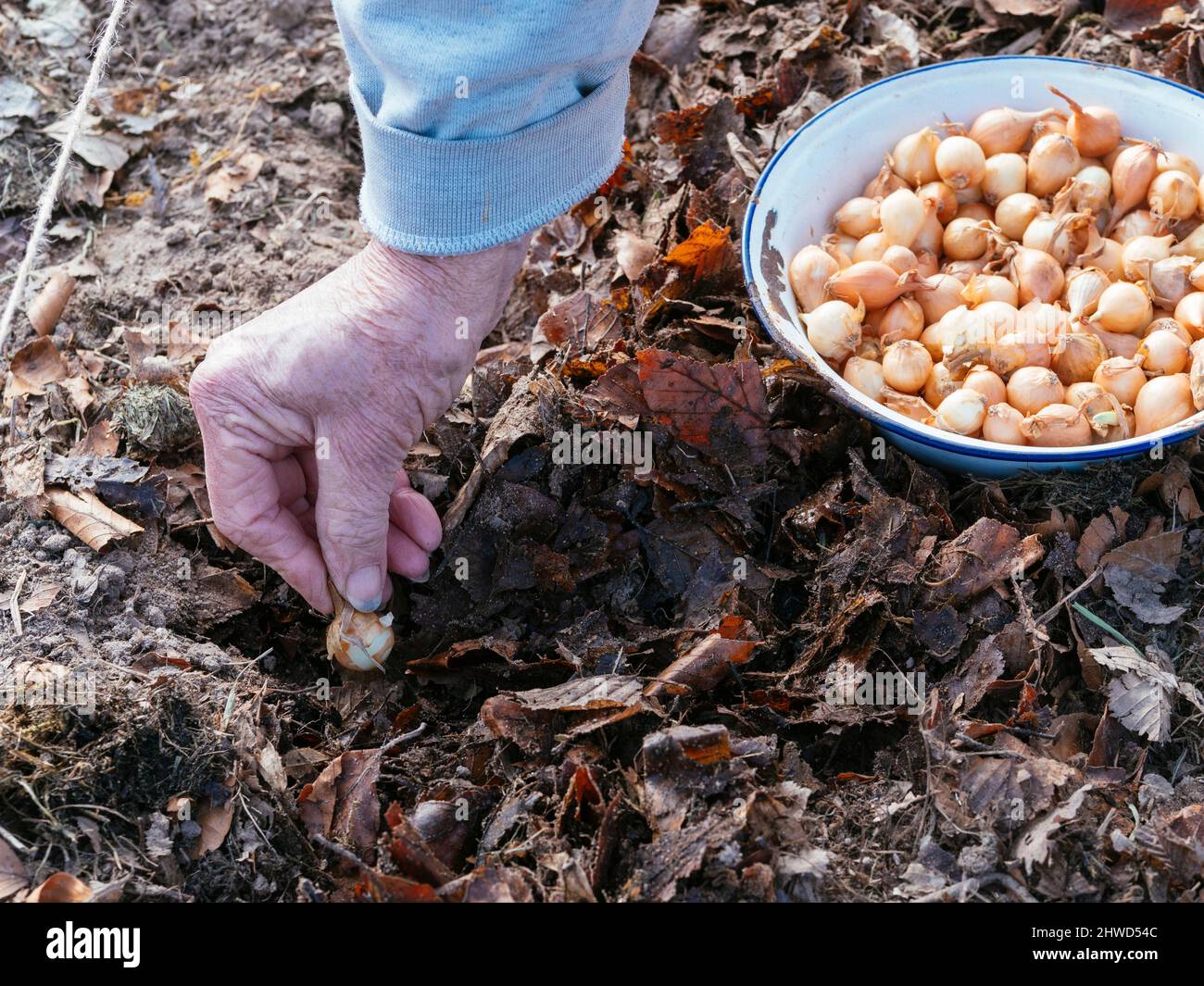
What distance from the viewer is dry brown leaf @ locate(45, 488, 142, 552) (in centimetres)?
202

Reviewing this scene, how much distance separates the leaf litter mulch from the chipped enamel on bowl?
0.32 feet

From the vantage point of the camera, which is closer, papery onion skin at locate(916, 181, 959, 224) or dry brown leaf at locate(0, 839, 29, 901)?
dry brown leaf at locate(0, 839, 29, 901)

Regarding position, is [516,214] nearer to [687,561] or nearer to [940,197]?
[687,561]

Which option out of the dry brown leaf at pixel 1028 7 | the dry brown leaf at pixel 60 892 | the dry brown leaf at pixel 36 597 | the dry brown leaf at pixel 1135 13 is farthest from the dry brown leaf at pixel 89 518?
the dry brown leaf at pixel 1135 13

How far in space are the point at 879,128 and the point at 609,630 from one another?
56.2 inches

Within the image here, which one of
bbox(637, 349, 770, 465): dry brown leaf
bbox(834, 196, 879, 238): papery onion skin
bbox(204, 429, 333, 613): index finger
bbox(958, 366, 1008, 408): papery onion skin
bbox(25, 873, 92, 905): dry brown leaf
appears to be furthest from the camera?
bbox(834, 196, 879, 238): papery onion skin

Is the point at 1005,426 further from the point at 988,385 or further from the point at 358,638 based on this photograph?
the point at 358,638

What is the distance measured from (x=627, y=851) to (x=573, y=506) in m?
0.72

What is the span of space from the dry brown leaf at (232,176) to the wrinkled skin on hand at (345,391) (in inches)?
47.2

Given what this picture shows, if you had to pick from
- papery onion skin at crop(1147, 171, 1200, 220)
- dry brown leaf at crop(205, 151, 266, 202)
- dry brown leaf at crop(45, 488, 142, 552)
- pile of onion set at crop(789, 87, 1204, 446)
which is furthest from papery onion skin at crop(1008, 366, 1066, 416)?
dry brown leaf at crop(205, 151, 266, 202)

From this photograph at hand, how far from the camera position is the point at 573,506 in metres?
2.03

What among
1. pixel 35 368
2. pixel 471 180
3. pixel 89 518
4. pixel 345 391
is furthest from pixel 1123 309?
pixel 35 368

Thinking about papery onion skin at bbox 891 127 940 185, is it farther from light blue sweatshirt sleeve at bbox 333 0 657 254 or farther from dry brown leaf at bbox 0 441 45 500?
dry brown leaf at bbox 0 441 45 500

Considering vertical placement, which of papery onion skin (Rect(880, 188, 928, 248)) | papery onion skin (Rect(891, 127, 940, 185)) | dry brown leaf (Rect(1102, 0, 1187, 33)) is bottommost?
papery onion skin (Rect(880, 188, 928, 248))
